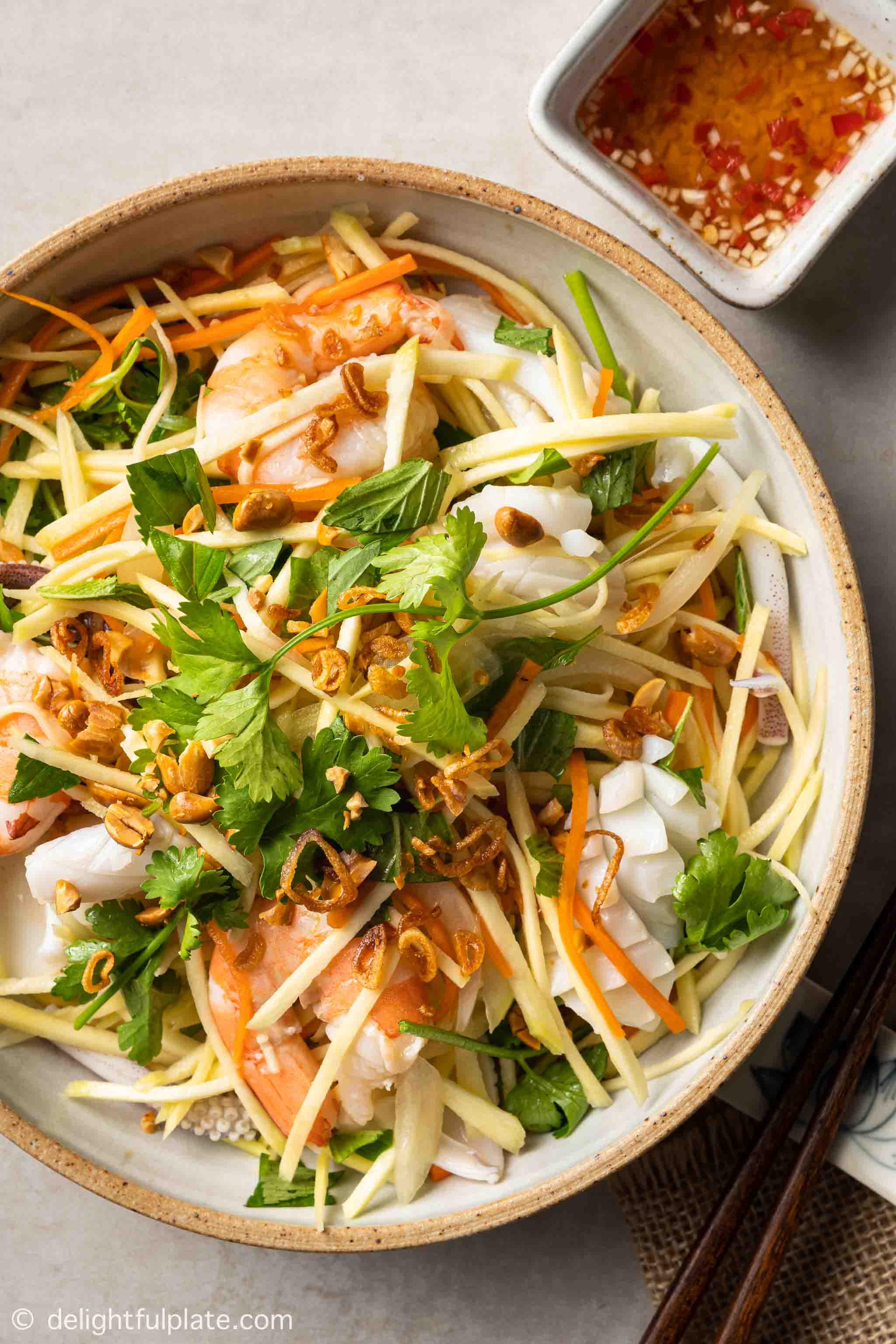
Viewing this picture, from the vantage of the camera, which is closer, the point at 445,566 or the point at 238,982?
the point at 445,566

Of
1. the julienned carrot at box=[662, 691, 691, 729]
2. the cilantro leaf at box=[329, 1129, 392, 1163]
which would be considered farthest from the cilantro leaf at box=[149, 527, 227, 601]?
the cilantro leaf at box=[329, 1129, 392, 1163]

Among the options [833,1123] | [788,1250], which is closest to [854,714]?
[833,1123]

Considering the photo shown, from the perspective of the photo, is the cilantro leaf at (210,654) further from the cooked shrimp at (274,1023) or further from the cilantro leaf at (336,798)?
the cooked shrimp at (274,1023)

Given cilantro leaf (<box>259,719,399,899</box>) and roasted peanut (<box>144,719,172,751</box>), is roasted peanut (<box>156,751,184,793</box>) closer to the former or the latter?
roasted peanut (<box>144,719,172,751</box>)

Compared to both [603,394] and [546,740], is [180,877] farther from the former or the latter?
[603,394]

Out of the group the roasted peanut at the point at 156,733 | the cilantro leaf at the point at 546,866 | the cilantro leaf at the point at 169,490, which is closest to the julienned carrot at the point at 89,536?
the cilantro leaf at the point at 169,490

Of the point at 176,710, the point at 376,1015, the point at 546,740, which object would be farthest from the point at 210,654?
the point at 376,1015
